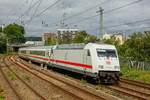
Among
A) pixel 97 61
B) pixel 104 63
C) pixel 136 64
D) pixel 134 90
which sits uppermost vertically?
pixel 97 61

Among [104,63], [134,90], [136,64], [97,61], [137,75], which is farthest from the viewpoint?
[136,64]

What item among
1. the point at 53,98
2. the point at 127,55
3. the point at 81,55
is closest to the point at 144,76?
the point at 81,55

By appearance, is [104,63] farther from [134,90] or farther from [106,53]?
[134,90]

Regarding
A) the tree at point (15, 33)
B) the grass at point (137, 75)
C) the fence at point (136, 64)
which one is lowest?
the grass at point (137, 75)

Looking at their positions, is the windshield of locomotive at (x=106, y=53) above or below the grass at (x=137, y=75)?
above

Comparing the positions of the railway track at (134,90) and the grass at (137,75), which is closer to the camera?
the railway track at (134,90)

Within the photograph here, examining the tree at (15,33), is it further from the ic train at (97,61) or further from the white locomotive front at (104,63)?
the white locomotive front at (104,63)

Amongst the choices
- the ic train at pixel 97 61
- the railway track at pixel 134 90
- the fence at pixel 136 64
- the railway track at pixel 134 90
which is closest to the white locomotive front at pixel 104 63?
the ic train at pixel 97 61

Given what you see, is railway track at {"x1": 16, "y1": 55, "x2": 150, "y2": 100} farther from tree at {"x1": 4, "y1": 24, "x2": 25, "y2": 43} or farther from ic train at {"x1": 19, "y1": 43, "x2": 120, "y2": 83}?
tree at {"x1": 4, "y1": 24, "x2": 25, "y2": 43}

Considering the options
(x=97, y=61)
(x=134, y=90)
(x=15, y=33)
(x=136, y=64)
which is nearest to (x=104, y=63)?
(x=97, y=61)

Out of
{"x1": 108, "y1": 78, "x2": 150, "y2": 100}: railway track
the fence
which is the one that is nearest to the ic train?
{"x1": 108, "y1": 78, "x2": 150, "y2": 100}: railway track

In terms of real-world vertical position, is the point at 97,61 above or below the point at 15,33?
below

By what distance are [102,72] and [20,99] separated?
7.67 metres

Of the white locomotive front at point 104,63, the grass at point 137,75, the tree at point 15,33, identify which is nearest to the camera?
the white locomotive front at point 104,63
